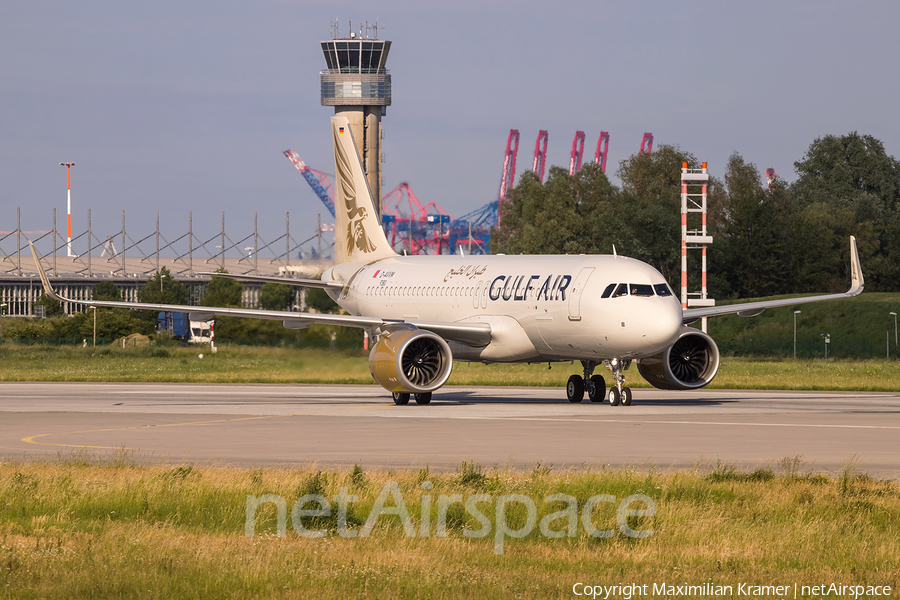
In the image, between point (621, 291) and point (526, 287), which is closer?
point (621, 291)

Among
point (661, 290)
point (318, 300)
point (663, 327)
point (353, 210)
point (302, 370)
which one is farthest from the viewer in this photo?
point (318, 300)

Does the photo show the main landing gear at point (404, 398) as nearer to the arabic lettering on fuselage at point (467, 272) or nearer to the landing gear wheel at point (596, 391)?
the landing gear wheel at point (596, 391)

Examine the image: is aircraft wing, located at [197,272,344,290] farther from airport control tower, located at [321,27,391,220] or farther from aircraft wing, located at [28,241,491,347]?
airport control tower, located at [321,27,391,220]

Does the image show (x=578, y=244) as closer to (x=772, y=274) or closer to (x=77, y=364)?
(x=772, y=274)

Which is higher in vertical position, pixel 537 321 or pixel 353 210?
pixel 353 210

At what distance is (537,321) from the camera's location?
35.4 meters

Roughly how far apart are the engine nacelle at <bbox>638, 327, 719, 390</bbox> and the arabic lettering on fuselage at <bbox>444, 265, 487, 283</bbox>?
641 centimetres

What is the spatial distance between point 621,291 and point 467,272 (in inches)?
315

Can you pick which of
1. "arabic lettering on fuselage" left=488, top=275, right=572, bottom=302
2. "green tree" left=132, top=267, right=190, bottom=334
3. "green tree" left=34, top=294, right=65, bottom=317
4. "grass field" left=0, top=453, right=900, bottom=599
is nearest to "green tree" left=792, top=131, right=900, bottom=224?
"green tree" left=132, top=267, right=190, bottom=334

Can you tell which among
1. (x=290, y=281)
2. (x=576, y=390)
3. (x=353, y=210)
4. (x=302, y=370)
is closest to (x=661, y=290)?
(x=576, y=390)

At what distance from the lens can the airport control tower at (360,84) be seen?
17125 centimetres

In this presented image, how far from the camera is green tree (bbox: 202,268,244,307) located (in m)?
104

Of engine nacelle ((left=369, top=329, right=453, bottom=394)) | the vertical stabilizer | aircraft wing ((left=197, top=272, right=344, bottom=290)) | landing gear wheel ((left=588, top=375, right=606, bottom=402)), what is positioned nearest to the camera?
engine nacelle ((left=369, top=329, right=453, bottom=394))

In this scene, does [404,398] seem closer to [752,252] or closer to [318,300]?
[318,300]
